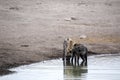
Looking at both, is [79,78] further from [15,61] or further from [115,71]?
[15,61]

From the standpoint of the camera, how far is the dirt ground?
2475cm

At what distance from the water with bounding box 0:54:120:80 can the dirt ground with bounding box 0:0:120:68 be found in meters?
1.02

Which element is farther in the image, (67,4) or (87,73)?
(67,4)

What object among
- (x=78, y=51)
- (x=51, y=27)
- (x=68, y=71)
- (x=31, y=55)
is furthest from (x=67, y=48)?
(x=51, y=27)

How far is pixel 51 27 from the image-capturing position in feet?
110

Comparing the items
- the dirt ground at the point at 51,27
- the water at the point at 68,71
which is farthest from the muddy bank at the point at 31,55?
the water at the point at 68,71

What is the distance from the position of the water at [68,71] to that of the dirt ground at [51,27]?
1.02 m

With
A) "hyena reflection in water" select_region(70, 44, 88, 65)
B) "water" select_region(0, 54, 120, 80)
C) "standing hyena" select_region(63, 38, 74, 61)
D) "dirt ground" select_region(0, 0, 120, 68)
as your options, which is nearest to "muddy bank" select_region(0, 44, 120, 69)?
"dirt ground" select_region(0, 0, 120, 68)

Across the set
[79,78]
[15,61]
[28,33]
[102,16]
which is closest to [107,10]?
[102,16]

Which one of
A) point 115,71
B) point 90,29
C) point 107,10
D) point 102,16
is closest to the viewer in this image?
point 115,71

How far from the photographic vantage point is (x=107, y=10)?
138 feet

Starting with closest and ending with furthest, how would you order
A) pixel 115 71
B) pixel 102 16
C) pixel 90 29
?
pixel 115 71 → pixel 90 29 → pixel 102 16

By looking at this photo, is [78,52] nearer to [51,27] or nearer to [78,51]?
[78,51]

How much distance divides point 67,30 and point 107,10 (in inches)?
393
